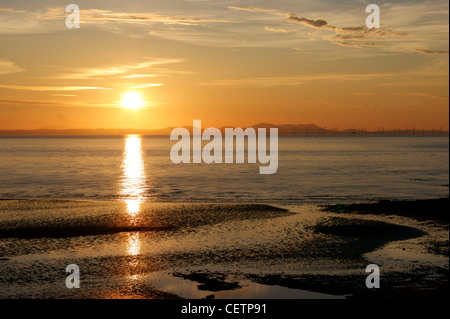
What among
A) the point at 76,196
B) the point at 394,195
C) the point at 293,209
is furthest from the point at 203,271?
the point at 394,195

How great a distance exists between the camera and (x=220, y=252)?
21.8m

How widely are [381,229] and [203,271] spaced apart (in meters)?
13.9

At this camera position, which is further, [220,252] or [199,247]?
[199,247]

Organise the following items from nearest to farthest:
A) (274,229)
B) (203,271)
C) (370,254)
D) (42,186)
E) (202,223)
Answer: (203,271) → (370,254) → (274,229) → (202,223) → (42,186)

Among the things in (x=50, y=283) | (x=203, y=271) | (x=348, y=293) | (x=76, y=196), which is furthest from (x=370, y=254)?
(x=76, y=196)

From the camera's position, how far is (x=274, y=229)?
27562 millimetres

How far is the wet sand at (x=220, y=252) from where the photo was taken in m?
16.3

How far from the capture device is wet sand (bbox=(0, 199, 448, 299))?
641 inches

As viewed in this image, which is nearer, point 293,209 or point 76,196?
point 293,209

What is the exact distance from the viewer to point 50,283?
55.5 ft
